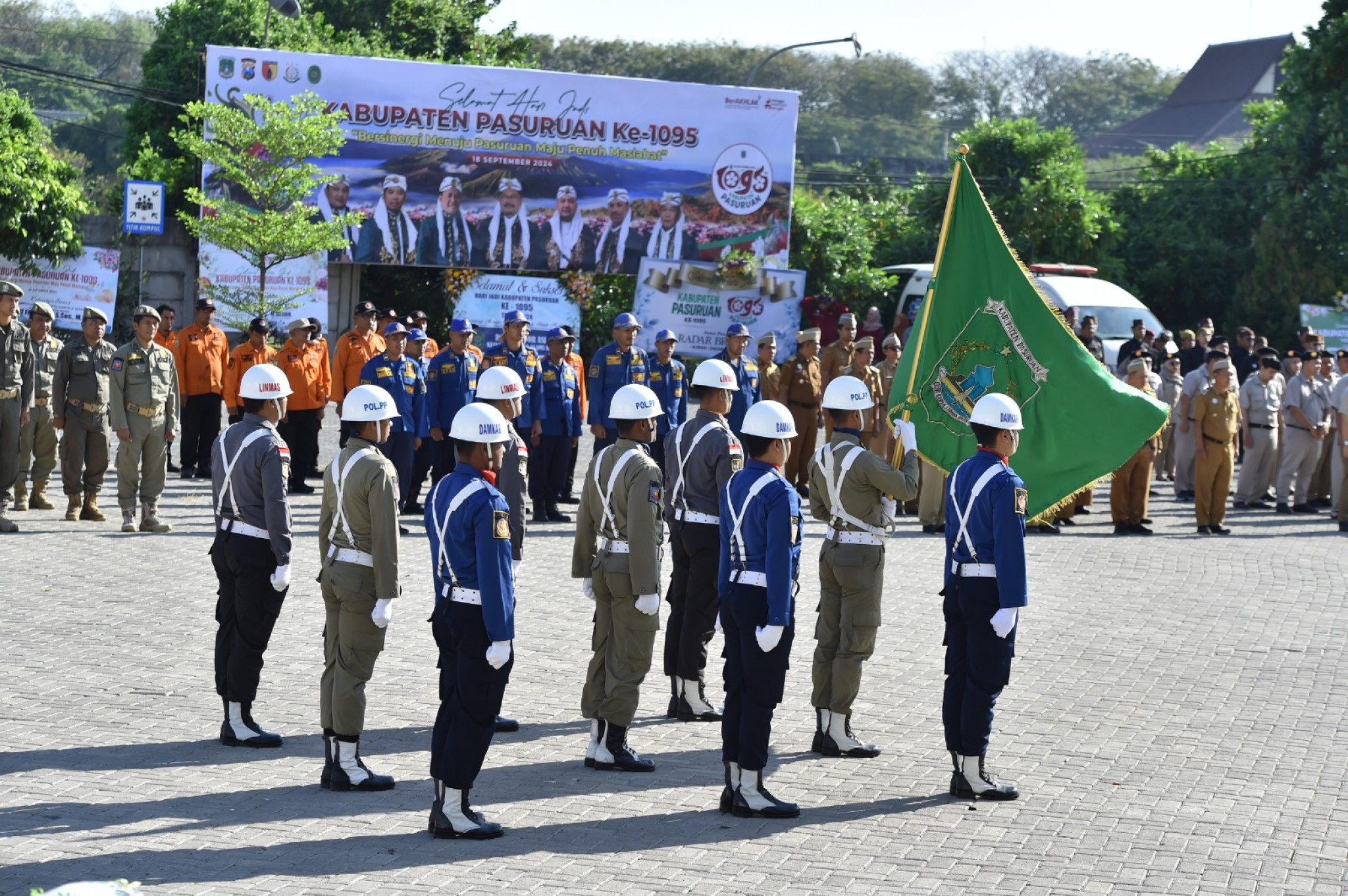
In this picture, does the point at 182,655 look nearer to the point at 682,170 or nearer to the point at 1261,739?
the point at 1261,739

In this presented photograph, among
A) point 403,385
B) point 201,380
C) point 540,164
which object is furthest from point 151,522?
point 540,164

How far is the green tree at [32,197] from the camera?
918 inches

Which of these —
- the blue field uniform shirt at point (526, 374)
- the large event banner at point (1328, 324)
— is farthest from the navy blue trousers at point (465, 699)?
the large event banner at point (1328, 324)

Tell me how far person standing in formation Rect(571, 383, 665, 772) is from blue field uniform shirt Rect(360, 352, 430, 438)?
7201 mm

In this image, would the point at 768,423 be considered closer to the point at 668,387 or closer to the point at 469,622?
the point at 469,622

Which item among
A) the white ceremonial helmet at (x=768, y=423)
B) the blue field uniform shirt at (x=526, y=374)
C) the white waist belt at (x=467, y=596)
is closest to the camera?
the white waist belt at (x=467, y=596)

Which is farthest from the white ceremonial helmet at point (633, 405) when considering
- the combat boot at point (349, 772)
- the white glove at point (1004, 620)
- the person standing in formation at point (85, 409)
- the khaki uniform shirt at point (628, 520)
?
the person standing in formation at point (85, 409)

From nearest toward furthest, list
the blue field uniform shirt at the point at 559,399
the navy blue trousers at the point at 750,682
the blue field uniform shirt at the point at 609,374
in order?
the navy blue trousers at the point at 750,682 → the blue field uniform shirt at the point at 609,374 → the blue field uniform shirt at the point at 559,399

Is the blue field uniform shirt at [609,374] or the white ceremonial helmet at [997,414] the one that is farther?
the blue field uniform shirt at [609,374]

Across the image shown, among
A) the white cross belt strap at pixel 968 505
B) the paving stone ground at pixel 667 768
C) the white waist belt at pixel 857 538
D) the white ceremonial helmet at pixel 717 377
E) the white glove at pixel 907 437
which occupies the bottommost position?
the paving stone ground at pixel 667 768

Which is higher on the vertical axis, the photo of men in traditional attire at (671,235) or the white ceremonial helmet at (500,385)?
the photo of men in traditional attire at (671,235)

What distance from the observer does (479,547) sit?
674 centimetres

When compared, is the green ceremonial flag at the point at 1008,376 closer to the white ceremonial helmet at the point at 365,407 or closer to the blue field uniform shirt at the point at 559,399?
the white ceremonial helmet at the point at 365,407

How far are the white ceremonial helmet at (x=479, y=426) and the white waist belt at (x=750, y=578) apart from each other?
4.14 feet
